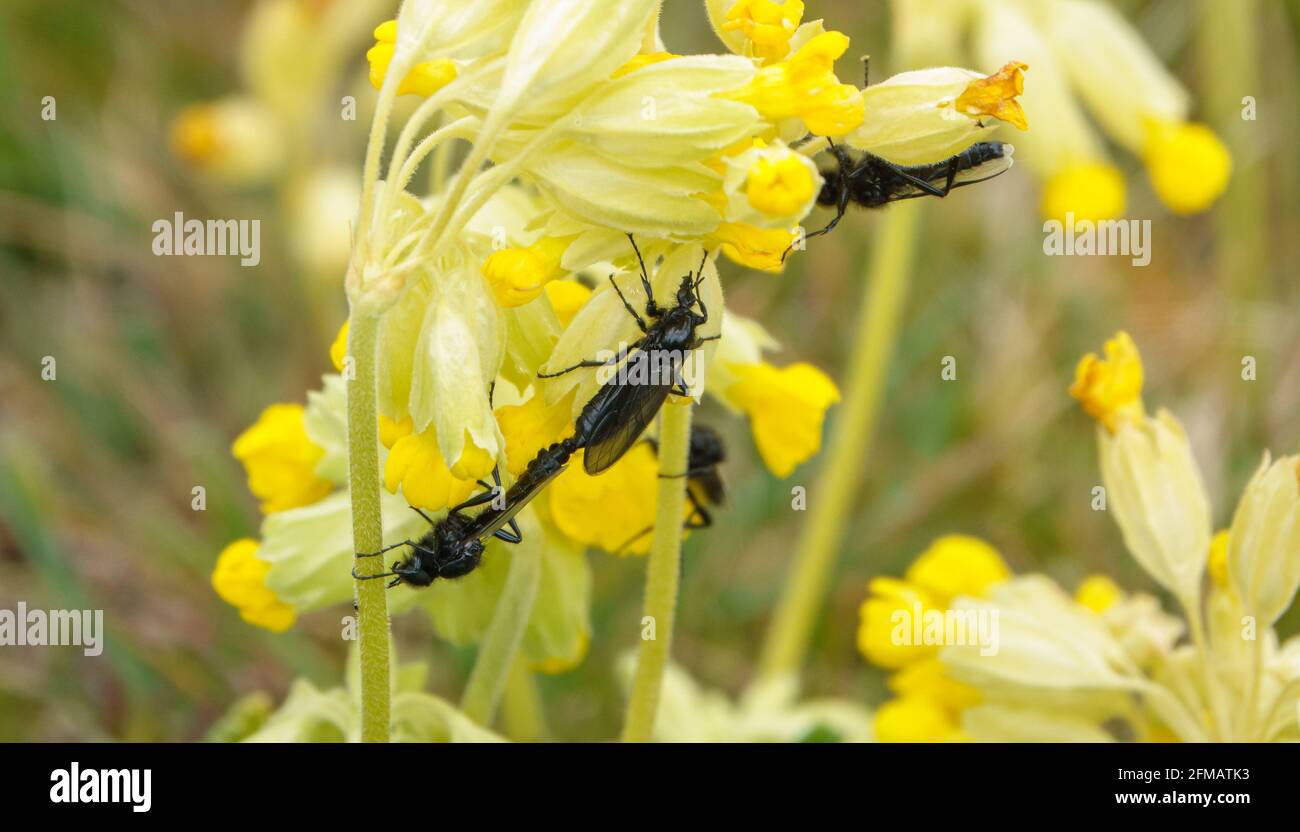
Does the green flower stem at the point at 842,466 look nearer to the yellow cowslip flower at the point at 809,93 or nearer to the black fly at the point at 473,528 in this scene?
the black fly at the point at 473,528

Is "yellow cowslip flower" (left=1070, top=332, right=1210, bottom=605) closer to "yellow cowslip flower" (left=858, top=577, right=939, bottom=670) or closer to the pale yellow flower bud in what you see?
the pale yellow flower bud

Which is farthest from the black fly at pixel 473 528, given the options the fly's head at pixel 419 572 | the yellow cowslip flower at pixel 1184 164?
the yellow cowslip flower at pixel 1184 164

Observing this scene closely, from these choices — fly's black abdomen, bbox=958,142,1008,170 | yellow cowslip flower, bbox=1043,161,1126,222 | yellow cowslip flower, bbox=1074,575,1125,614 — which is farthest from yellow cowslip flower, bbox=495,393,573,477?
yellow cowslip flower, bbox=1043,161,1126,222

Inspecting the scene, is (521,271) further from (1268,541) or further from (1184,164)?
(1184,164)

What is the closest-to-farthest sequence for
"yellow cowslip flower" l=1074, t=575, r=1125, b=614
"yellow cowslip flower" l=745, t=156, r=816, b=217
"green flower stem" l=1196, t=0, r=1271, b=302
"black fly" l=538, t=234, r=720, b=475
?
1. "yellow cowslip flower" l=745, t=156, r=816, b=217
2. "black fly" l=538, t=234, r=720, b=475
3. "yellow cowslip flower" l=1074, t=575, r=1125, b=614
4. "green flower stem" l=1196, t=0, r=1271, b=302

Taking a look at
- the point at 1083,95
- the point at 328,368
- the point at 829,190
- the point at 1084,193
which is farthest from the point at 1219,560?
the point at 328,368
